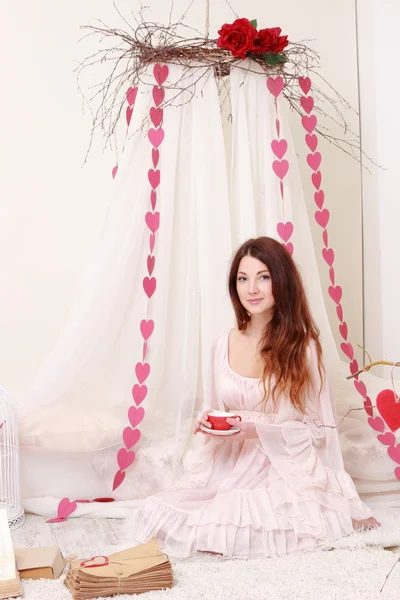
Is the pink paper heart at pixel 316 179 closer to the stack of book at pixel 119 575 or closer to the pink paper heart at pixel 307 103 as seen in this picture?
the pink paper heart at pixel 307 103

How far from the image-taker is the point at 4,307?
152 inches

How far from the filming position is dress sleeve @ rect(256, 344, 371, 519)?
2629 mm

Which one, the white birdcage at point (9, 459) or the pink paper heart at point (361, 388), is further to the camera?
the pink paper heart at point (361, 388)

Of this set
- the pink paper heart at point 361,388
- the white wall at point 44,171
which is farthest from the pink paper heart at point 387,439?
the white wall at point 44,171

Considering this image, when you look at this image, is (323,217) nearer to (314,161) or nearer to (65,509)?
(314,161)

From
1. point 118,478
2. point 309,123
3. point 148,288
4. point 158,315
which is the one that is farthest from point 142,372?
point 309,123

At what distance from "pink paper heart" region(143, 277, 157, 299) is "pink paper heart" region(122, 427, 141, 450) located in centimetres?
55

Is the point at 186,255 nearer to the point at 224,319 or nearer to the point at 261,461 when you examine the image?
the point at 224,319

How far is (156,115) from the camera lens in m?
3.04

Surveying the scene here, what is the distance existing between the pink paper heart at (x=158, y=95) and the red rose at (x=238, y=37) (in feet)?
0.99

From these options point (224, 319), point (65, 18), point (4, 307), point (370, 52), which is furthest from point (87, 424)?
point (370, 52)

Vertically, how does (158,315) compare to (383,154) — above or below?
below

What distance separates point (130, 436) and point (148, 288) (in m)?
0.61

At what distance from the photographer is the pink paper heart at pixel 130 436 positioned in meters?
→ 3.03
